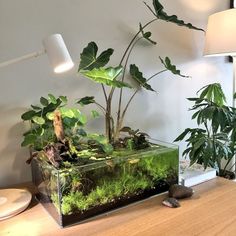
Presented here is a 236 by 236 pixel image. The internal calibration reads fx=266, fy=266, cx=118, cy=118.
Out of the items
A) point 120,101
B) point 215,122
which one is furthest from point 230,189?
point 120,101

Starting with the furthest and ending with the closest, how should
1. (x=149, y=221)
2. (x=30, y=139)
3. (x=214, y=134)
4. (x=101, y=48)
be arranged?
(x=214, y=134) < (x=101, y=48) < (x=30, y=139) < (x=149, y=221)

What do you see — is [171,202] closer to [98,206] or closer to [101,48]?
[98,206]

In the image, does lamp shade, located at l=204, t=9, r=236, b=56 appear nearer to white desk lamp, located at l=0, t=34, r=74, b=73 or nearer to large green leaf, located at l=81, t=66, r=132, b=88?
large green leaf, located at l=81, t=66, r=132, b=88

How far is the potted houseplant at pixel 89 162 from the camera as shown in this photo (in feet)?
2.68

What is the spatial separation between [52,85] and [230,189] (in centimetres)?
84

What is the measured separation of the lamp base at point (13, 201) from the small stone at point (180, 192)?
1.67 feet

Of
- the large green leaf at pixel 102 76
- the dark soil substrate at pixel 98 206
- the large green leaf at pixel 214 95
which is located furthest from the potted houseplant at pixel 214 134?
the large green leaf at pixel 102 76

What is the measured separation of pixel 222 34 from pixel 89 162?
1.00 m

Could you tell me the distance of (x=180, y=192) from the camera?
96 cm

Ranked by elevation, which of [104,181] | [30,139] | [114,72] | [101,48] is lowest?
[104,181]

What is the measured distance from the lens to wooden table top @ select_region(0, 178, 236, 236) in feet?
2.48

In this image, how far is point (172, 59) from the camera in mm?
1560

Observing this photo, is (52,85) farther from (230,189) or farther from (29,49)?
(230,189)

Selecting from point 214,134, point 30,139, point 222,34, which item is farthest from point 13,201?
point 222,34
